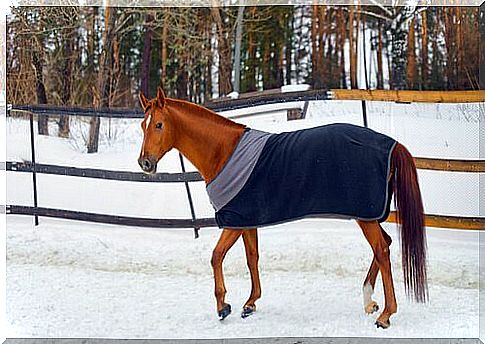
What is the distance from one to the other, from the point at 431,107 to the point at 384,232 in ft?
2.84

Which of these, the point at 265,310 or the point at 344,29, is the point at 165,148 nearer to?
the point at 265,310

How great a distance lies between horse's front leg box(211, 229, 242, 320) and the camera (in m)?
3.86

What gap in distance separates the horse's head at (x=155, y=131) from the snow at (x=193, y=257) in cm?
41

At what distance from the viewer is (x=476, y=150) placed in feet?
13.8

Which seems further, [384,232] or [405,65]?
[405,65]

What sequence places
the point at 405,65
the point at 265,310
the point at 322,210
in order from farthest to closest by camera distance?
the point at 405,65 → the point at 265,310 → the point at 322,210

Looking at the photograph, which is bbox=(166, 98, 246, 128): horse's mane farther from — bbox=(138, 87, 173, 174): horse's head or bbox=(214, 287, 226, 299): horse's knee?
bbox=(214, 287, 226, 299): horse's knee

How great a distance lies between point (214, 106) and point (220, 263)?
0.95m

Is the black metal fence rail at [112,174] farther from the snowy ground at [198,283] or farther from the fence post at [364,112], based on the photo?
the fence post at [364,112]

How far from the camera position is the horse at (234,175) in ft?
12.2

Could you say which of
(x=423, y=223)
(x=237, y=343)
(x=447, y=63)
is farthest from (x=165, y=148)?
(x=447, y=63)

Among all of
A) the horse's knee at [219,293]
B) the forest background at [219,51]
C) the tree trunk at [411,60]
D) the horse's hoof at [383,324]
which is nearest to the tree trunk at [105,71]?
the forest background at [219,51]

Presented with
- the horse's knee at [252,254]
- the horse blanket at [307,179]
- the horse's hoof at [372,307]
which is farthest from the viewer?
the horse's knee at [252,254]

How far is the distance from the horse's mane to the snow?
28 cm
